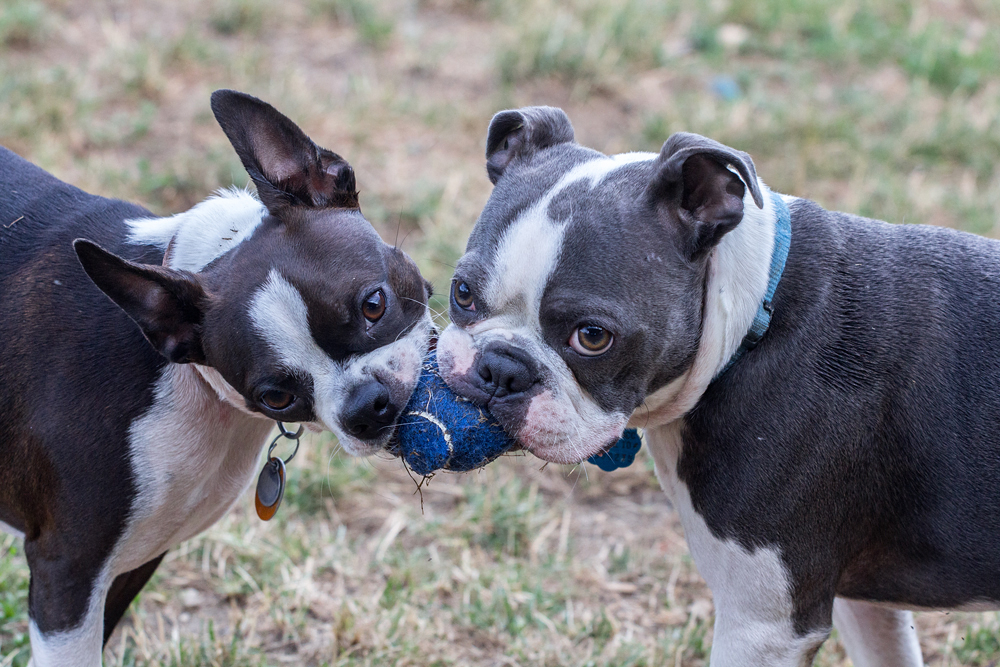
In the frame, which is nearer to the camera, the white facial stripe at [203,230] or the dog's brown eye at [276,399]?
the dog's brown eye at [276,399]

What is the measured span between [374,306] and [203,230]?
798 mm

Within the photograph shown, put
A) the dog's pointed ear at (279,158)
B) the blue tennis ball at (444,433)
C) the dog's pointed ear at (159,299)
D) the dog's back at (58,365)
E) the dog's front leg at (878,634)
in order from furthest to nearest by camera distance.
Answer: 1. the dog's front leg at (878,634)
2. the dog's pointed ear at (279,158)
3. the dog's back at (58,365)
4. the blue tennis ball at (444,433)
5. the dog's pointed ear at (159,299)

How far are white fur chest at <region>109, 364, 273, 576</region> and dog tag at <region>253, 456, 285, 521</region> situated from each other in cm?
15

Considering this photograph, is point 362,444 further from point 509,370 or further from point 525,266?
point 525,266

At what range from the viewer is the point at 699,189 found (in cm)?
375

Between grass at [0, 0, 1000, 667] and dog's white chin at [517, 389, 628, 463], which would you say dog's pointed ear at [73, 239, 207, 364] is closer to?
dog's white chin at [517, 389, 628, 463]

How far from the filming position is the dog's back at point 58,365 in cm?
395

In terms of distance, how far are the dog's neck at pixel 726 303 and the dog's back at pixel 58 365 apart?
1.95 meters

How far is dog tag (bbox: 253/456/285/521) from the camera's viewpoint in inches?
173

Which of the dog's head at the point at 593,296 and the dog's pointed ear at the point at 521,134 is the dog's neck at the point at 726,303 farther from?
the dog's pointed ear at the point at 521,134

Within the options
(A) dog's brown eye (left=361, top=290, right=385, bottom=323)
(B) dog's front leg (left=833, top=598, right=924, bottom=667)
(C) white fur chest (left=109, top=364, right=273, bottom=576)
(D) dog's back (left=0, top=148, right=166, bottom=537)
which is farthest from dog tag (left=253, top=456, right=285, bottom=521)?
(B) dog's front leg (left=833, top=598, right=924, bottom=667)

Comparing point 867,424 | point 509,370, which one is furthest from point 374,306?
point 867,424

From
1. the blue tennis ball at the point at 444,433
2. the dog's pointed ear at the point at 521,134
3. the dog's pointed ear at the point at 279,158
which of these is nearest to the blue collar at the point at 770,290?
the blue tennis ball at the point at 444,433

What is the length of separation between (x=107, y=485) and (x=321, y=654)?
1661mm
